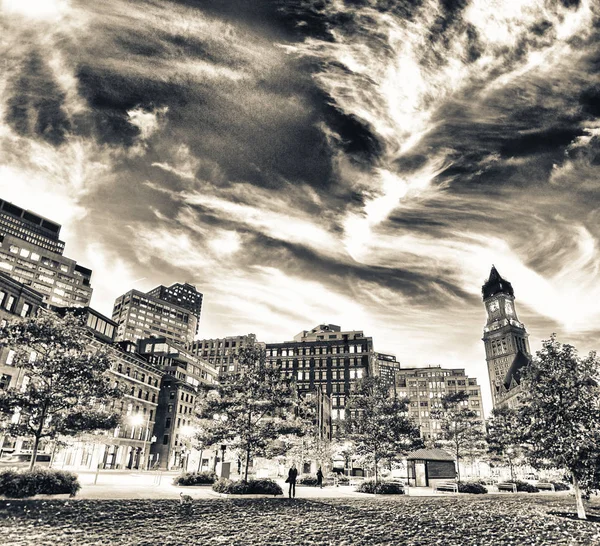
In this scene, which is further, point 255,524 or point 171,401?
point 171,401

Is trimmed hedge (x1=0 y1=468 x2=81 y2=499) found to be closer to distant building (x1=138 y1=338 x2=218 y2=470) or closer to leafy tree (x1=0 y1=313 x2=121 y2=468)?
leafy tree (x1=0 y1=313 x2=121 y2=468)

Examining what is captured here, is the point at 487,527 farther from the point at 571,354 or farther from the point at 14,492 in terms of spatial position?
the point at 14,492

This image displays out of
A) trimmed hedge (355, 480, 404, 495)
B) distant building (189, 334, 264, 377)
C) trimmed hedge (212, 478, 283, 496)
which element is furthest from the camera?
distant building (189, 334, 264, 377)

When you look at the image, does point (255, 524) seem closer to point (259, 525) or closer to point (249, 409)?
point (259, 525)

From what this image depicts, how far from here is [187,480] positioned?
33156mm

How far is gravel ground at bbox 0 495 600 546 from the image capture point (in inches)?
495

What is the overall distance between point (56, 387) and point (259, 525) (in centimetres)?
1578

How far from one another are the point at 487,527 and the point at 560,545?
4329mm

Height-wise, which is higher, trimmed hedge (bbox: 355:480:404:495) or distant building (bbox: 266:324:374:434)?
distant building (bbox: 266:324:374:434)

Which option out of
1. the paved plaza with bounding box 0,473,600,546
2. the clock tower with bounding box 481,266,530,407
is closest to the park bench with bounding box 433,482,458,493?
the paved plaza with bounding box 0,473,600,546

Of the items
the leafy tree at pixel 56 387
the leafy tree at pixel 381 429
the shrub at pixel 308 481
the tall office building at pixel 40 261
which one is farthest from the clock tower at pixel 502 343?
the leafy tree at pixel 56 387

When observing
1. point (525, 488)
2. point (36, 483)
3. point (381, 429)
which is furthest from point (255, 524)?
point (525, 488)

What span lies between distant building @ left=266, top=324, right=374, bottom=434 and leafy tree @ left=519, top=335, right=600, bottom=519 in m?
105

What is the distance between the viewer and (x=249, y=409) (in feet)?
107
